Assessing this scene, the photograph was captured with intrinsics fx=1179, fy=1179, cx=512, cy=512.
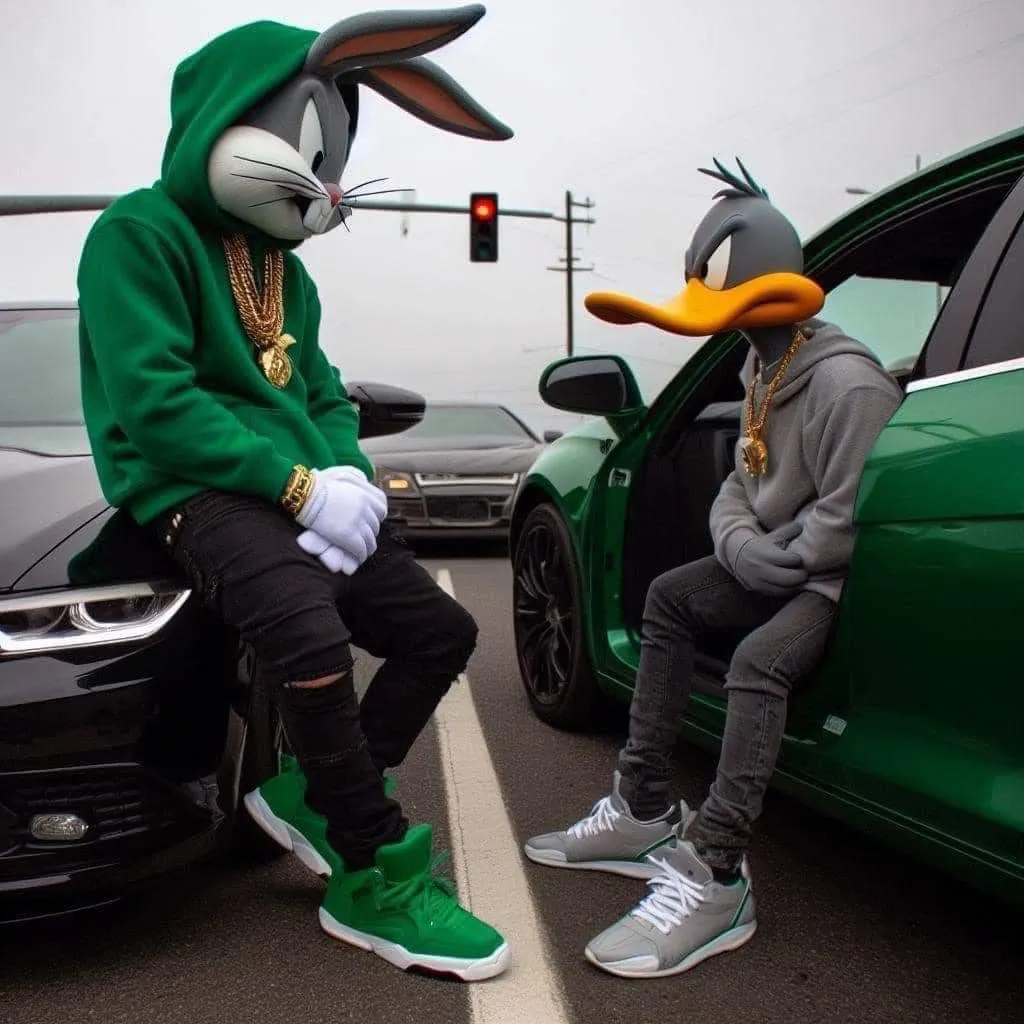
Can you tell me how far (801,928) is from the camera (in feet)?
7.70

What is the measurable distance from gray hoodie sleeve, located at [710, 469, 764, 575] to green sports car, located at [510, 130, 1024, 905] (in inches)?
12.9

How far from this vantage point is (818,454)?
2279mm

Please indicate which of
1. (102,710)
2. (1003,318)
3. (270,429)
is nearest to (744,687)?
(1003,318)

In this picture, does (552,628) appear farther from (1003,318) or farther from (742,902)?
(1003,318)

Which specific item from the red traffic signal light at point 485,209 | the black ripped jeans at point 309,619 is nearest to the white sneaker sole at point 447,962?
the black ripped jeans at point 309,619

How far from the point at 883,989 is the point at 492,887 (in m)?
0.84

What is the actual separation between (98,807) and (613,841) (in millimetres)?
1156

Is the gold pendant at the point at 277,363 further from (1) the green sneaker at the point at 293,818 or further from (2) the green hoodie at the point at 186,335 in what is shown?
(1) the green sneaker at the point at 293,818

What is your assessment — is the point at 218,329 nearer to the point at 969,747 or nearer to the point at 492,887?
the point at 492,887

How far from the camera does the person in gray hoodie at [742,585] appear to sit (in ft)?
7.29

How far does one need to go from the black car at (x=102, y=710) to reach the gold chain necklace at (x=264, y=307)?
1.35ft

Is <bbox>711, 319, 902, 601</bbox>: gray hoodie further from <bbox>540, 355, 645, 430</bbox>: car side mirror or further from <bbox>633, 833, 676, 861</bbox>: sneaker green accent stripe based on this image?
<bbox>540, 355, 645, 430</bbox>: car side mirror

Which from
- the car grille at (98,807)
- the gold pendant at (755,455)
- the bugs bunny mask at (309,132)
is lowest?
the car grille at (98,807)

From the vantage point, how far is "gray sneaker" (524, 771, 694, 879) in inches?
103
